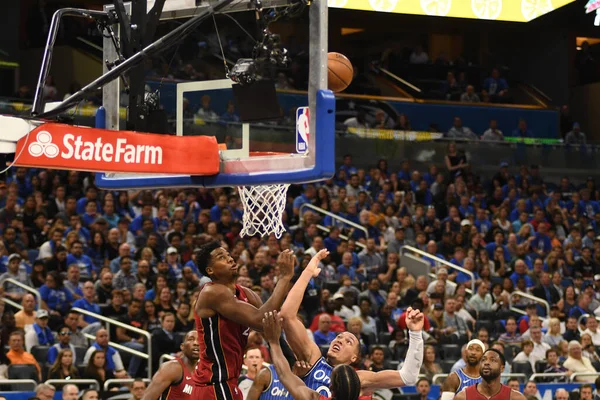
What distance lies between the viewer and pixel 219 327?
635 centimetres

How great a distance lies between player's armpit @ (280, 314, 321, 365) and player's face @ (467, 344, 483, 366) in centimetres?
284

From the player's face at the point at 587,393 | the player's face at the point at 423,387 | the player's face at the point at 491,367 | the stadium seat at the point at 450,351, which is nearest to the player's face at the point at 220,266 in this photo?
the player's face at the point at 491,367

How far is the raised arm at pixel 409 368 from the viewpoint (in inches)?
256

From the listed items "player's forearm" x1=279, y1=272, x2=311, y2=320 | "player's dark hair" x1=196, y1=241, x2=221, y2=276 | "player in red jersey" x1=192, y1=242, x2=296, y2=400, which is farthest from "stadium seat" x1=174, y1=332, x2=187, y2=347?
"player's forearm" x1=279, y1=272, x2=311, y2=320

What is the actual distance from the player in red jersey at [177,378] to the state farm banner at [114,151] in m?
1.85

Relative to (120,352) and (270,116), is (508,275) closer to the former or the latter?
(120,352)

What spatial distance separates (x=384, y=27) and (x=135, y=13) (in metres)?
18.4

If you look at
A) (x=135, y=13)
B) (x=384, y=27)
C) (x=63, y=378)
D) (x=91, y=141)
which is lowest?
(x=63, y=378)

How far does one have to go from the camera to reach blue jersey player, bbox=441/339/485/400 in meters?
9.16

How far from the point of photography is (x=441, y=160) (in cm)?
1958

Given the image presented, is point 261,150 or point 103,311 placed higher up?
point 261,150

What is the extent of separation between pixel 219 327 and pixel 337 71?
1878 millimetres

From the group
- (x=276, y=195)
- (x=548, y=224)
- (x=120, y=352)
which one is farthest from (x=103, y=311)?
(x=548, y=224)

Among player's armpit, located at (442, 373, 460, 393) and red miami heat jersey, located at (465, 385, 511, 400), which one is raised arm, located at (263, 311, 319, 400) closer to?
red miami heat jersey, located at (465, 385, 511, 400)
